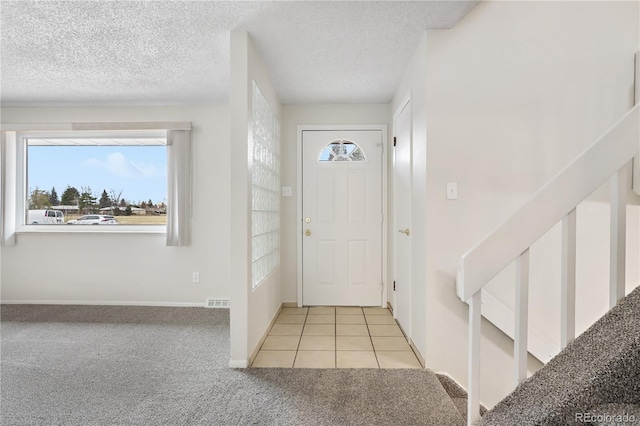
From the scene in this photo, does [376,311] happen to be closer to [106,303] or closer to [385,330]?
[385,330]

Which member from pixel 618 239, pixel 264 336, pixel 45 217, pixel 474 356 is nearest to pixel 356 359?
pixel 264 336

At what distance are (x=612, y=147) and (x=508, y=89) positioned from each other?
1449 millimetres

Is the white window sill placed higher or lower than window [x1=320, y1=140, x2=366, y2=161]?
lower

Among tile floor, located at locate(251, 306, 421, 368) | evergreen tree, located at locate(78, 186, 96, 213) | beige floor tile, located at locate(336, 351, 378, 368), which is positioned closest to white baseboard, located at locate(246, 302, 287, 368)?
tile floor, located at locate(251, 306, 421, 368)

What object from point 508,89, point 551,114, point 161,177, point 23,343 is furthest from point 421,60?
point 23,343

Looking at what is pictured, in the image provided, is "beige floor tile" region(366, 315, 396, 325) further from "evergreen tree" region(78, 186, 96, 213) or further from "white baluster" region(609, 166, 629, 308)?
"evergreen tree" region(78, 186, 96, 213)

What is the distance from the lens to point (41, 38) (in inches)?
94.5

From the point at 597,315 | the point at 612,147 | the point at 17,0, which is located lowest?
the point at 597,315

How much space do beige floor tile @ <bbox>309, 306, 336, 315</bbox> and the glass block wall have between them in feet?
2.13

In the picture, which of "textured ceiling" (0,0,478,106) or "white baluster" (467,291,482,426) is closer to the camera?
"white baluster" (467,291,482,426)

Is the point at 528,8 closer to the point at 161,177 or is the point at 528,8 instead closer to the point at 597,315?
the point at 597,315

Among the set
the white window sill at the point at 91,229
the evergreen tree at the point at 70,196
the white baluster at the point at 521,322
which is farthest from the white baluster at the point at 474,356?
the evergreen tree at the point at 70,196

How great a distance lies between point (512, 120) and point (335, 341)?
2134 millimetres

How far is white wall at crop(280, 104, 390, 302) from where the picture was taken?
12.7 feet
